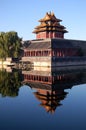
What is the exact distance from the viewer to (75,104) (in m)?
19.0

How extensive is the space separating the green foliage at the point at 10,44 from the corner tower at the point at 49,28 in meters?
7.75

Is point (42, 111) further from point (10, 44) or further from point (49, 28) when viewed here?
point (49, 28)

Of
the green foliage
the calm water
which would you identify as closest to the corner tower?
the green foliage

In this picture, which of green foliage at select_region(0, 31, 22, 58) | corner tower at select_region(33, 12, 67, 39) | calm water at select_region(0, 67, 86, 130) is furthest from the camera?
corner tower at select_region(33, 12, 67, 39)

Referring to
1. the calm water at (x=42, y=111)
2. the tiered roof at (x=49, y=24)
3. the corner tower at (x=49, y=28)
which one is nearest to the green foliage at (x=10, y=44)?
the corner tower at (x=49, y=28)

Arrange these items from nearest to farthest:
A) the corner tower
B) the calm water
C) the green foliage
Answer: the calm water, the green foliage, the corner tower

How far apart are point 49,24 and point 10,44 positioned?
40.1ft

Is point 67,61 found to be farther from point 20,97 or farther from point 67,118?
point 67,118

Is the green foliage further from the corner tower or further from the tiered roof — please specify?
the tiered roof

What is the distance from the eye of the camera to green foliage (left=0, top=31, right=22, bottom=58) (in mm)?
59906

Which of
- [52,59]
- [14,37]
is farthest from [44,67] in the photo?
[14,37]

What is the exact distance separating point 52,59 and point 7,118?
35.1 m

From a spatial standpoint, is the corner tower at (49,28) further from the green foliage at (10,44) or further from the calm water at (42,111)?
the calm water at (42,111)

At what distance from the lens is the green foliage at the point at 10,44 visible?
197ft
